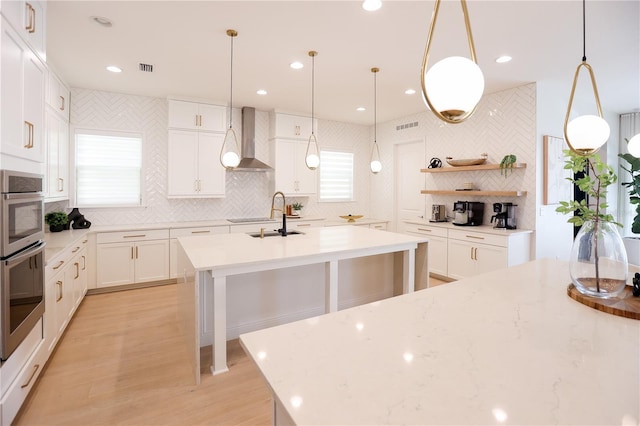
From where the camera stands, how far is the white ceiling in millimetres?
2535

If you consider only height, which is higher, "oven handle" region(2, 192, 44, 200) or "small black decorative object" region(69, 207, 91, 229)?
"oven handle" region(2, 192, 44, 200)

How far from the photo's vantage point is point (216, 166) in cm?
502

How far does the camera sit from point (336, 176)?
21.5 ft

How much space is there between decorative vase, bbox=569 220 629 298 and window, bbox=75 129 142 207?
16.8ft

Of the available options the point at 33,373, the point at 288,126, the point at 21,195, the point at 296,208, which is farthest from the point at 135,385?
the point at 288,126

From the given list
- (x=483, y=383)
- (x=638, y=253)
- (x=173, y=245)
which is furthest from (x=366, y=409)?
(x=173, y=245)

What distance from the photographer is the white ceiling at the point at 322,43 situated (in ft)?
8.32

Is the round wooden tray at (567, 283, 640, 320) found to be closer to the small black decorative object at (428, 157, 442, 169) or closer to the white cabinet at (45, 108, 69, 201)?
the small black decorative object at (428, 157, 442, 169)

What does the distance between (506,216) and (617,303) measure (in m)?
3.34

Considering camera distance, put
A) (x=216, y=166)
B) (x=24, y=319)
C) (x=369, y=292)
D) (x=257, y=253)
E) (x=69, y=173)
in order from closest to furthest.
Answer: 1. (x=24, y=319)
2. (x=257, y=253)
3. (x=369, y=292)
4. (x=69, y=173)
5. (x=216, y=166)

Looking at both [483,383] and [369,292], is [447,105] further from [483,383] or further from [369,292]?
[369,292]

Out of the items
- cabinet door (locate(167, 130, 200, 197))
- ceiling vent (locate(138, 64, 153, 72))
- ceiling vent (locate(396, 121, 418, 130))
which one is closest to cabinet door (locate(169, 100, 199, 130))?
cabinet door (locate(167, 130, 200, 197))

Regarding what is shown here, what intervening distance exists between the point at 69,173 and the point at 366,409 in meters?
5.00

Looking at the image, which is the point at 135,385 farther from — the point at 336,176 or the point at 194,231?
the point at 336,176
